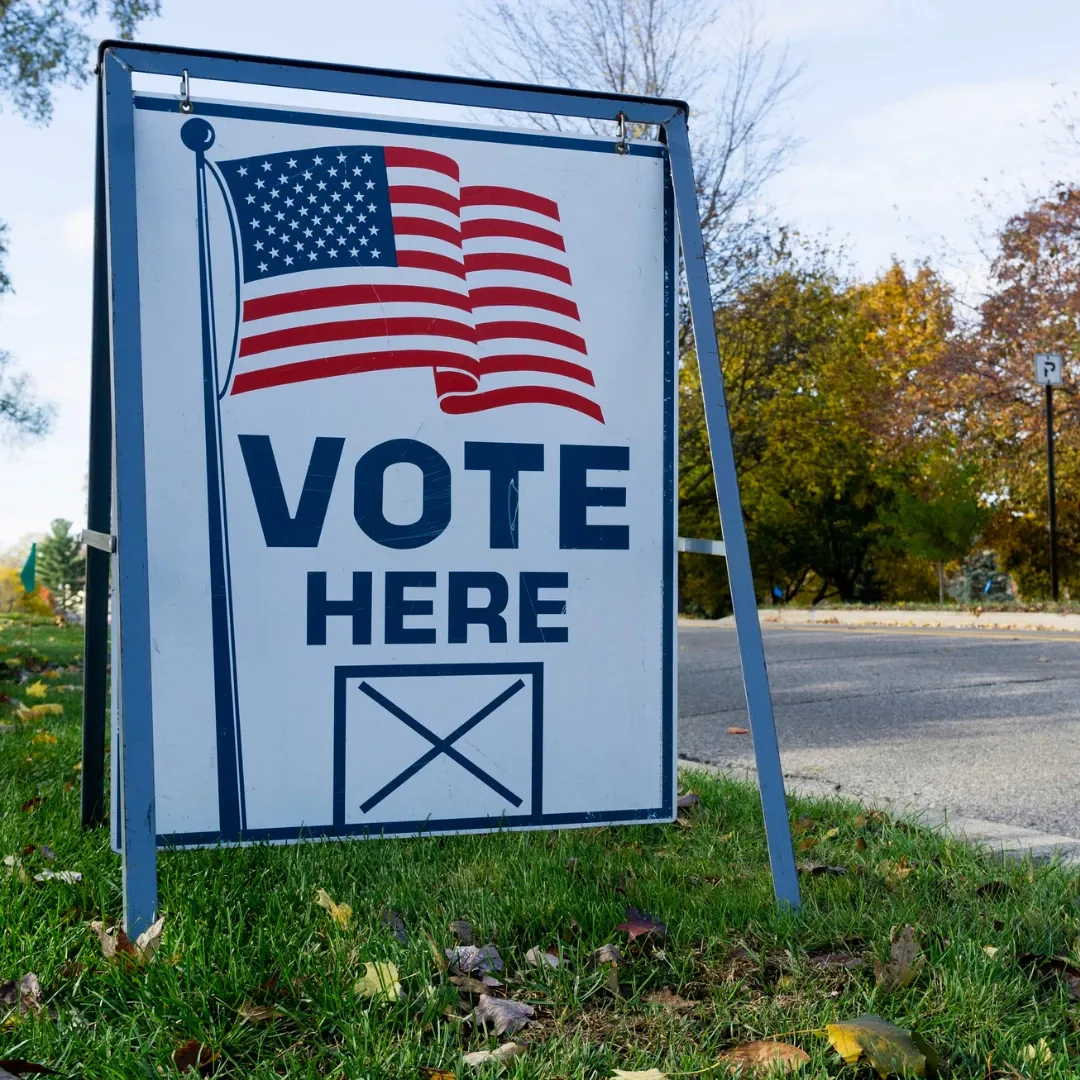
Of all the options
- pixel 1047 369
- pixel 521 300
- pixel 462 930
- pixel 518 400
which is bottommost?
pixel 462 930

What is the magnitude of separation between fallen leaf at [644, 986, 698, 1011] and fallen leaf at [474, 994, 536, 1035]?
0.77ft

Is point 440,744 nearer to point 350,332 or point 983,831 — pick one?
point 350,332

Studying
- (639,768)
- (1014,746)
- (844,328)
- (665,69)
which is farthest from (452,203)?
(844,328)

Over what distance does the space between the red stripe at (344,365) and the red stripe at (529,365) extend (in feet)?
0.15

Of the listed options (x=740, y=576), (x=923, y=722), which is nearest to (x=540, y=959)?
(x=740, y=576)

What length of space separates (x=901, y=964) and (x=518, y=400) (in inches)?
Result: 63.7

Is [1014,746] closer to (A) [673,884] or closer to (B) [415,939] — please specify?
(A) [673,884]

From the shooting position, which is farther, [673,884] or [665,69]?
[665,69]

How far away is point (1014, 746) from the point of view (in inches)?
217

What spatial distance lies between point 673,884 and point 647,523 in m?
0.94

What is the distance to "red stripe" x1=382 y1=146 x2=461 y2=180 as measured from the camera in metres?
2.98

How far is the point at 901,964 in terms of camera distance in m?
2.29

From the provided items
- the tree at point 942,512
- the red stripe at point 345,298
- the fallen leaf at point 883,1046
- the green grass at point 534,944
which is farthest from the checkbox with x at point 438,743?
the tree at point 942,512

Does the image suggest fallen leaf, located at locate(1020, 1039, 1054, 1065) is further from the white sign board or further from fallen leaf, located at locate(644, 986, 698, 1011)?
the white sign board
